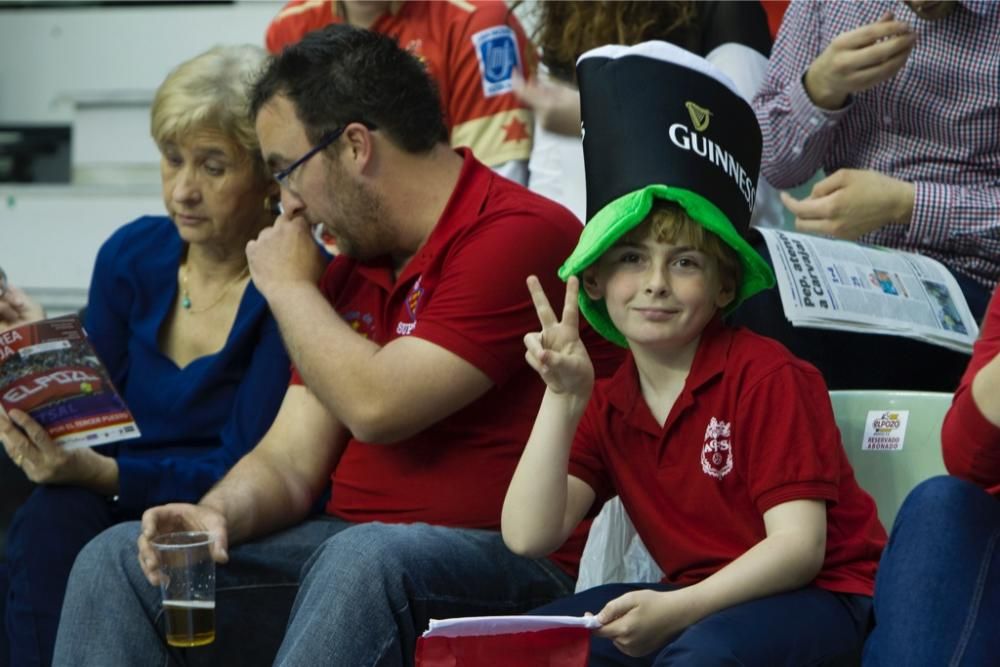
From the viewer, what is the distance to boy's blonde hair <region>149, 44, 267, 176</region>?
274cm

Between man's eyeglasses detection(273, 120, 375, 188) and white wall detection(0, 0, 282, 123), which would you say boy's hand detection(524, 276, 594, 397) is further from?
white wall detection(0, 0, 282, 123)

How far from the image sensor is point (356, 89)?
2439 millimetres

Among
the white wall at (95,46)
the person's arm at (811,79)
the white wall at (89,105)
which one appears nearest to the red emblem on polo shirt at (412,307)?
the person's arm at (811,79)

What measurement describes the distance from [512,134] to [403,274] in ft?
2.98

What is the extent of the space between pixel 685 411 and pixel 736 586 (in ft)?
0.85

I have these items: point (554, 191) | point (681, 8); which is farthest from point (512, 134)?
point (681, 8)

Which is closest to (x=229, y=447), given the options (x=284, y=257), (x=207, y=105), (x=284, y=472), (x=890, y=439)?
(x=284, y=472)

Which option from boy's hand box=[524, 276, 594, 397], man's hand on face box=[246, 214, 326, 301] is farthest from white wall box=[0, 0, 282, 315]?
boy's hand box=[524, 276, 594, 397]

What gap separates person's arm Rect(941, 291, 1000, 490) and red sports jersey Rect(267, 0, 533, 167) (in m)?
1.52

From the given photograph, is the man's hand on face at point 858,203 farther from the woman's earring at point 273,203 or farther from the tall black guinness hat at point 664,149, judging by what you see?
the woman's earring at point 273,203

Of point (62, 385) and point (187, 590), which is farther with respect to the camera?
point (62, 385)

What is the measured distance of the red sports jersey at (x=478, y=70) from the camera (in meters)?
3.23

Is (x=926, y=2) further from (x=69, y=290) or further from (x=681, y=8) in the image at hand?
(x=69, y=290)

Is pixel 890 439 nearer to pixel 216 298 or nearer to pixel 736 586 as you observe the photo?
pixel 736 586
